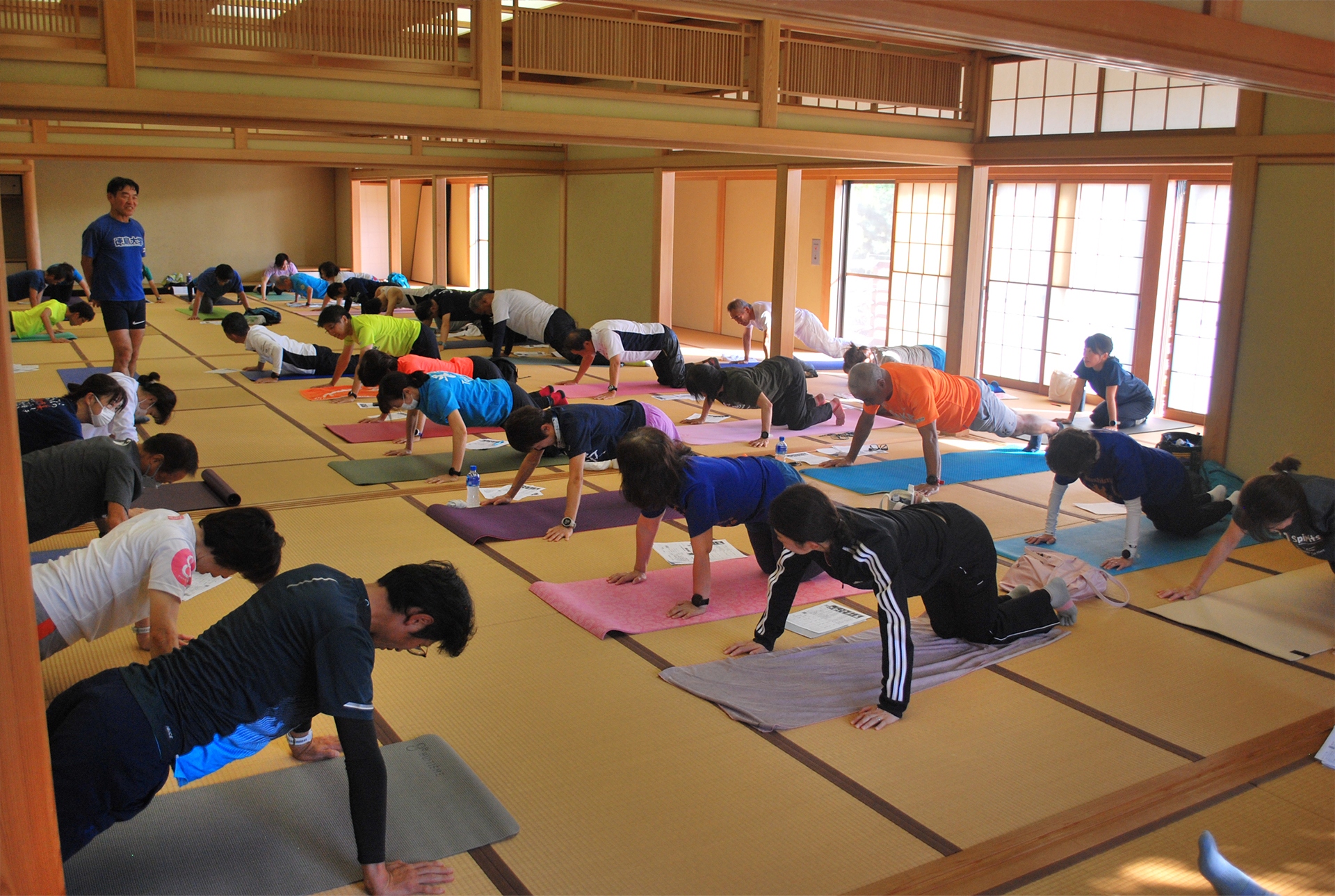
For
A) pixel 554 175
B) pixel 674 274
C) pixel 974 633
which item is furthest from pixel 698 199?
pixel 974 633

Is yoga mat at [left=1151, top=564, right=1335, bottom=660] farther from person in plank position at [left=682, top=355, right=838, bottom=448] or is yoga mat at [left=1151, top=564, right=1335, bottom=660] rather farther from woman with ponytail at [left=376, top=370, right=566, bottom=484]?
woman with ponytail at [left=376, top=370, right=566, bottom=484]

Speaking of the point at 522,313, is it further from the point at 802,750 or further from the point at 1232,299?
the point at 802,750

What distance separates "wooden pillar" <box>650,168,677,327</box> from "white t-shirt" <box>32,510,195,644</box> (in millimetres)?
7740

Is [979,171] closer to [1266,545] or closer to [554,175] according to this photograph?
[1266,545]

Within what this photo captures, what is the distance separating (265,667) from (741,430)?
5.21m

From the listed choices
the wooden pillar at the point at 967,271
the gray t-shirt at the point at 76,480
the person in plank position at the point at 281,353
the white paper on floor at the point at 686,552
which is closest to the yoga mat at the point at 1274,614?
the white paper on floor at the point at 686,552

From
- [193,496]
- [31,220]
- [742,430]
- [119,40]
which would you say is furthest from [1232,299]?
[31,220]

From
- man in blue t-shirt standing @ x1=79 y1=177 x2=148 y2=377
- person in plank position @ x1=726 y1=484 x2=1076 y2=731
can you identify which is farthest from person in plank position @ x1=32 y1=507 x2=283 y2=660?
man in blue t-shirt standing @ x1=79 y1=177 x2=148 y2=377

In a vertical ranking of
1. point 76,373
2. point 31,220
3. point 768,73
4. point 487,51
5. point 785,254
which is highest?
point 768,73

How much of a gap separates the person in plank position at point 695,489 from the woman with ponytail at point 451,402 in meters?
1.82

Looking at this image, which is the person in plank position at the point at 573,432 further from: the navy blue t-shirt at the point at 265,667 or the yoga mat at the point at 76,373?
the yoga mat at the point at 76,373

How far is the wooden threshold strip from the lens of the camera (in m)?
2.26

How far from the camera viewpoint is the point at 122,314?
22.4ft

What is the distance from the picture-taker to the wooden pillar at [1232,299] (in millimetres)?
5891
